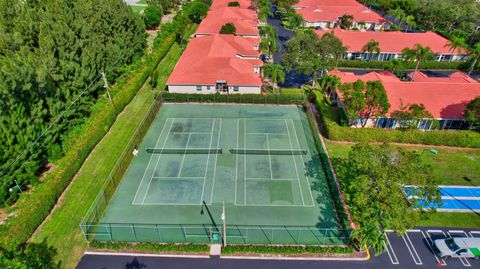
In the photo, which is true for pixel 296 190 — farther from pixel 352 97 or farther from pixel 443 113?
pixel 443 113

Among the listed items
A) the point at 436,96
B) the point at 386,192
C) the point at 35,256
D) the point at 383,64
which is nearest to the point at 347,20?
the point at 383,64

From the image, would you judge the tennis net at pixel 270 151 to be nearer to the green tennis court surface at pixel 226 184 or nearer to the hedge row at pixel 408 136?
the green tennis court surface at pixel 226 184

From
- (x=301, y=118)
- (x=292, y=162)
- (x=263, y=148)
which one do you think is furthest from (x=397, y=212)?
(x=301, y=118)

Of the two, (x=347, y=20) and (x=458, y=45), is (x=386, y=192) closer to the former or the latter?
Result: (x=458, y=45)

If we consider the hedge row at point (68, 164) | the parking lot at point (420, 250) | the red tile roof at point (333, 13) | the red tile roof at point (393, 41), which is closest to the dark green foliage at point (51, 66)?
the hedge row at point (68, 164)

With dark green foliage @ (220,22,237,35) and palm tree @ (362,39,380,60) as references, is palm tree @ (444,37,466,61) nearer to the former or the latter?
palm tree @ (362,39,380,60)
